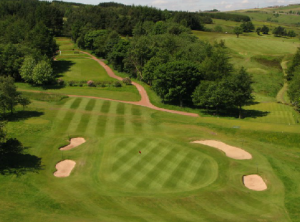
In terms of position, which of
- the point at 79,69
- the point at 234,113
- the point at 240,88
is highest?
the point at 240,88

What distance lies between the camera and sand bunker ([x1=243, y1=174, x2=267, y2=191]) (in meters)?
34.6

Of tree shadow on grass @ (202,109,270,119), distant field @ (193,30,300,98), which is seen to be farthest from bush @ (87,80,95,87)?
distant field @ (193,30,300,98)

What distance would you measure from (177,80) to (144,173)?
38998mm

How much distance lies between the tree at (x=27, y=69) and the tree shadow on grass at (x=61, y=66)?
1552cm

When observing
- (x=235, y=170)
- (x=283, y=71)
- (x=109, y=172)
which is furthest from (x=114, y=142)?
(x=283, y=71)

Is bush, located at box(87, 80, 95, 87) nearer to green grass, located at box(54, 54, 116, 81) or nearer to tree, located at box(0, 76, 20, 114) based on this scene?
green grass, located at box(54, 54, 116, 81)

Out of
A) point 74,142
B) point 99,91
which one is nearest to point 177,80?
point 99,91

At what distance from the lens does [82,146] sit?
45.1 meters

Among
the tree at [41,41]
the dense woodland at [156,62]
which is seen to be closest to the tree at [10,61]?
the dense woodland at [156,62]

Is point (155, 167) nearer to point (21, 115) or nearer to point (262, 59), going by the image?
point (21, 115)

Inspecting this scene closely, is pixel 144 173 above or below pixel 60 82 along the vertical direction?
below

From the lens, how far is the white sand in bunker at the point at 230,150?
42500 millimetres

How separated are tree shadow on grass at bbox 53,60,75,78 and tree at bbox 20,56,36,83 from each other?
50.9ft

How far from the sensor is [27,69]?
81000 millimetres
